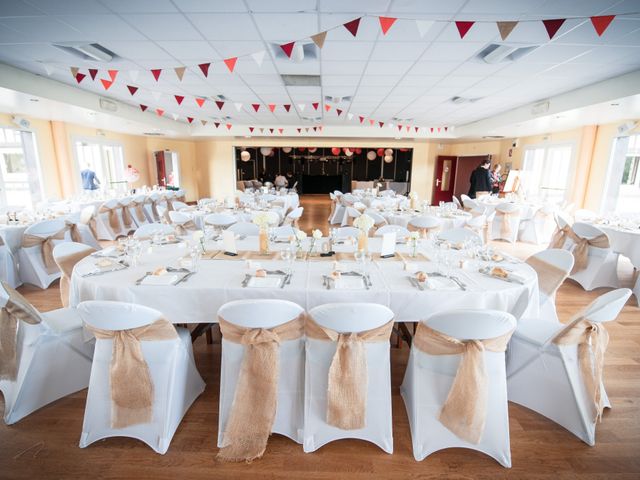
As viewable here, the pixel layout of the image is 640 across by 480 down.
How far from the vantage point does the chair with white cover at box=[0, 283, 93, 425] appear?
6.64 ft

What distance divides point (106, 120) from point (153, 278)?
23.7ft

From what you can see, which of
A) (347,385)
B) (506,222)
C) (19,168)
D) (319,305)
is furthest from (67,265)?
(506,222)

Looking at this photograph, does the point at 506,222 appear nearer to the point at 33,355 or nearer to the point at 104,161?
the point at 33,355

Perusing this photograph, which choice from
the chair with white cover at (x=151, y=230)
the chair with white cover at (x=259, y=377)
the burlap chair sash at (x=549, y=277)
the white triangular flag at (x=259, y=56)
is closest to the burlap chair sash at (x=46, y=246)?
the chair with white cover at (x=151, y=230)

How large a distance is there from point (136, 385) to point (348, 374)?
121 centimetres

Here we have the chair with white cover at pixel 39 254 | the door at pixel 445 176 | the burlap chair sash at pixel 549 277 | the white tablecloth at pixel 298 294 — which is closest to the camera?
the white tablecloth at pixel 298 294

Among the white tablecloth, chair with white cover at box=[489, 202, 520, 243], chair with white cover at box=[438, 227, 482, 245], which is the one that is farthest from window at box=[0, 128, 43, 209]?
chair with white cover at box=[489, 202, 520, 243]

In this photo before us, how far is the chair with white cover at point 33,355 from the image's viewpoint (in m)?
2.02

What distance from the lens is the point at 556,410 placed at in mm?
2102

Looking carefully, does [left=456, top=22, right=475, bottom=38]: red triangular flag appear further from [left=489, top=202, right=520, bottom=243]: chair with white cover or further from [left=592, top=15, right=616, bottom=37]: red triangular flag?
[left=489, top=202, right=520, bottom=243]: chair with white cover

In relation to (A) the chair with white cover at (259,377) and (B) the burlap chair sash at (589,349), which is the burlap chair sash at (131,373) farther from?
(B) the burlap chair sash at (589,349)

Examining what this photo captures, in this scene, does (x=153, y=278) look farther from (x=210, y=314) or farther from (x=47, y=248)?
(x=47, y=248)

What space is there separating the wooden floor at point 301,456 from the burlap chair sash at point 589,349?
27 cm

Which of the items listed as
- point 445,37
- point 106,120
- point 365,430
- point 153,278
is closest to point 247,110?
point 106,120
